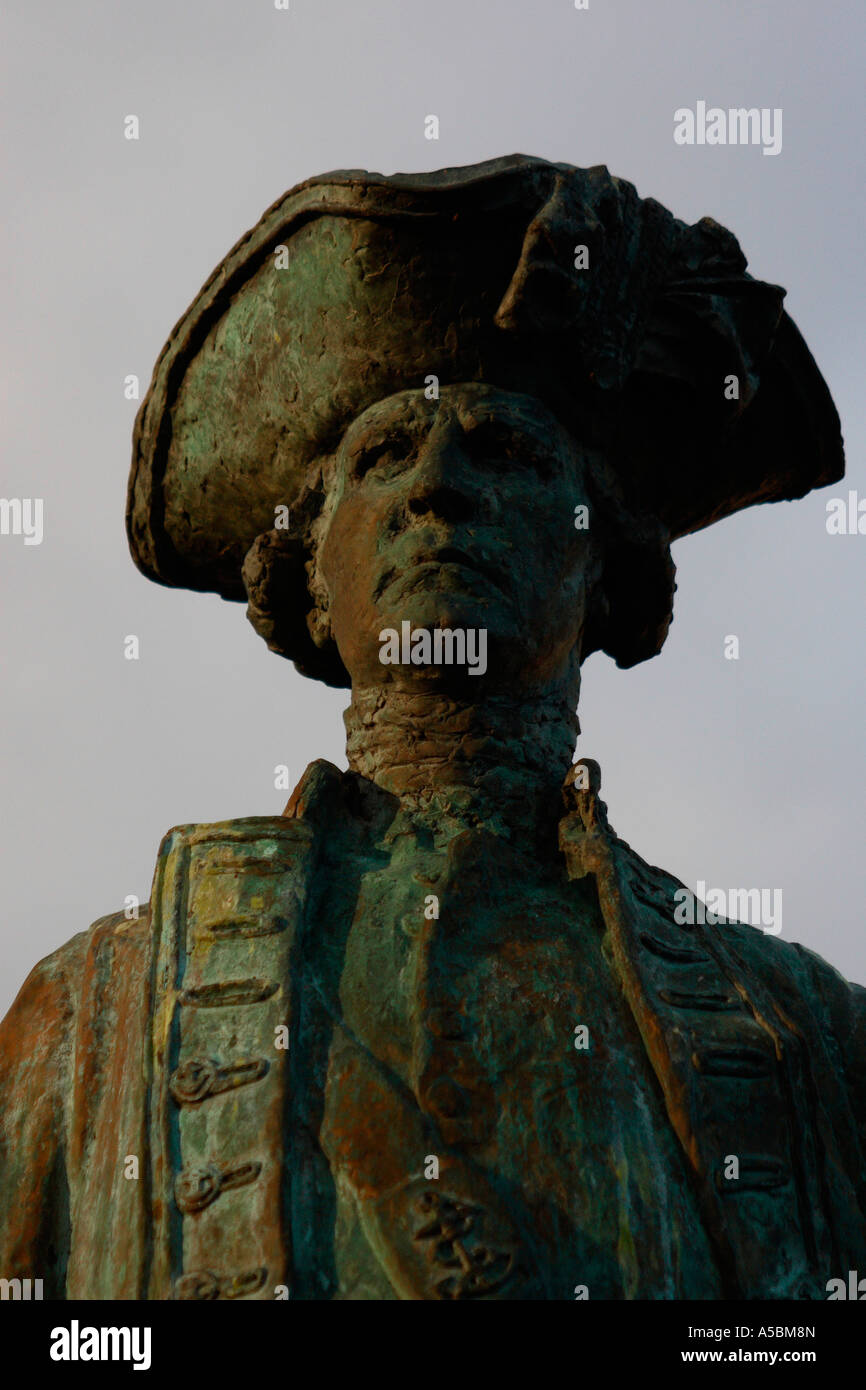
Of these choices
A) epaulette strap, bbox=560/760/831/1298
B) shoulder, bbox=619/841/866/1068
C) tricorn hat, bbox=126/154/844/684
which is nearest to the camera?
epaulette strap, bbox=560/760/831/1298

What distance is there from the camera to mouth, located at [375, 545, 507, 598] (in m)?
8.36

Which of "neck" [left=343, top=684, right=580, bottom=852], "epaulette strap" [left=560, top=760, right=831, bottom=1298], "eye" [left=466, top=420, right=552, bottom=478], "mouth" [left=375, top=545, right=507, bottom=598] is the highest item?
"eye" [left=466, top=420, right=552, bottom=478]

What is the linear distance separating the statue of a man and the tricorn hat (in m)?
0.02

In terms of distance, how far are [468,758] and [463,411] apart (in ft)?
4.63

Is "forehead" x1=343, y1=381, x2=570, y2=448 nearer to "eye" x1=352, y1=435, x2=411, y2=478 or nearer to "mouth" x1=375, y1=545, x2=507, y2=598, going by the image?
"eye" x1=352, y1=435, x2=411, y2=478

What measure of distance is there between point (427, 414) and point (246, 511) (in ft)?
3.79

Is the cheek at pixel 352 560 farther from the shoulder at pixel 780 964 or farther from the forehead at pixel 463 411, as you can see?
the shoulder at pixel 780 964

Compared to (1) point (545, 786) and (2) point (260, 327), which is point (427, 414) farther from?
(1) point (545, 786)

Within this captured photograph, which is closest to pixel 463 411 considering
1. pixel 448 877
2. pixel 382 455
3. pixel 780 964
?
pixel 382 455

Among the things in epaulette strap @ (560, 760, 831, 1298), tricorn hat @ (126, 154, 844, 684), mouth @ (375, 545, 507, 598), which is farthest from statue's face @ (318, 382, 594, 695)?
epaulette strap @ (560, 760, 831, 1298)

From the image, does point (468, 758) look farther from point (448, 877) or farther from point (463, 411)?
point (463, 411)

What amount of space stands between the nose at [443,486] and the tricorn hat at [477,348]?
1.47 ft

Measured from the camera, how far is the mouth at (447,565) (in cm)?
836

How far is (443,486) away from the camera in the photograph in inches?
333
